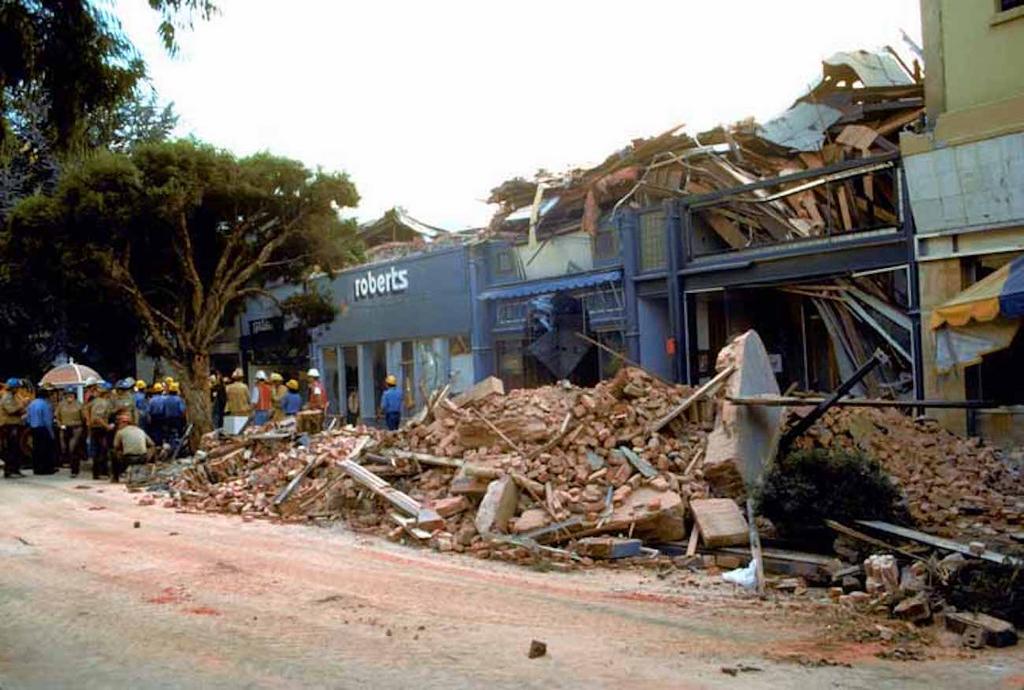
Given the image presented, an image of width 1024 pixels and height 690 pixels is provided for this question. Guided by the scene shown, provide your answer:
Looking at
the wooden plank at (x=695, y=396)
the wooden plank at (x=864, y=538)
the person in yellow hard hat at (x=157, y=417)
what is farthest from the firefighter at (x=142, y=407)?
the wooden plank at (x=864, y=538)

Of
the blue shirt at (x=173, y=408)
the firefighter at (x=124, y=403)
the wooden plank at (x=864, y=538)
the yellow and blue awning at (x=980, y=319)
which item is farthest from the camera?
the blue shirt at (x=173, y=408)

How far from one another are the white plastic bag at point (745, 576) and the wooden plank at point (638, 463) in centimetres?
232

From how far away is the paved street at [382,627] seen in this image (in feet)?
19.8

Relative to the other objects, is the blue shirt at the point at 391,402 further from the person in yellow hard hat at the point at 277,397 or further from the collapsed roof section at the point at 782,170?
the collapsed roof section at the point at 782,170

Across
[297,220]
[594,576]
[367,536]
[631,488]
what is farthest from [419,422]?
[297,220]

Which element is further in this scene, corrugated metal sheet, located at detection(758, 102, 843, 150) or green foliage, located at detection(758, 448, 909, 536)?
corrugated metal sheet, located at detection(758, 102, 843, 150)

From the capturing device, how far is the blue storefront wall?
2630cm

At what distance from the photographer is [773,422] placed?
11922mm

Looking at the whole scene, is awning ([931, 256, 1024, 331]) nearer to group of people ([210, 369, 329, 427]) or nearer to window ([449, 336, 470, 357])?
group of people ([210, 369, 329, 427])

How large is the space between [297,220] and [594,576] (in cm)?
1609

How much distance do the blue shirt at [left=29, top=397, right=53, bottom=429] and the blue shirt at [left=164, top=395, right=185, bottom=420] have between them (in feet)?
7.42

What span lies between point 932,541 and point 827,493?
122cm

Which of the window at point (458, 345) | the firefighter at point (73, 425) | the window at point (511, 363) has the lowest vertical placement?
the firefighter at point (73, 425)

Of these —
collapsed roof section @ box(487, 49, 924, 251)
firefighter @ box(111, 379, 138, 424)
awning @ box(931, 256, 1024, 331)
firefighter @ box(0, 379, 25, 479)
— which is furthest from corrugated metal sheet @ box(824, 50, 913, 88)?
firefighter @ box(0, 379, 25, 479)
